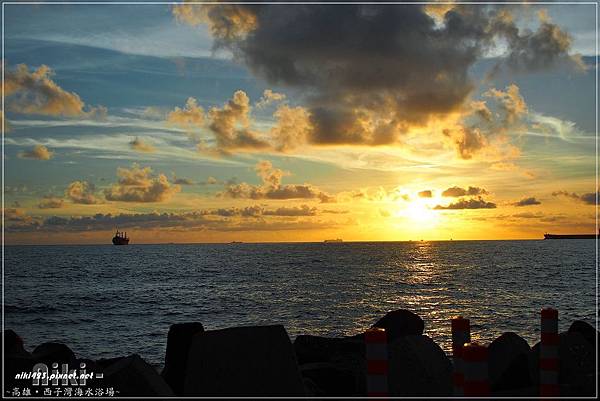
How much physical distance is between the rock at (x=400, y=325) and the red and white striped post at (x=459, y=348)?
5.50 meters

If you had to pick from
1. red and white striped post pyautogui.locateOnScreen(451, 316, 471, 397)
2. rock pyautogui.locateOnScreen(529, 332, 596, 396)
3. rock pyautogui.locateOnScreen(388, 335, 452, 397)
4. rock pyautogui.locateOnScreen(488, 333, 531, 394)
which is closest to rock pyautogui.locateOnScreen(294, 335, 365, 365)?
rock pyautogui.locateOnScreen(388, 335, 452, 397)

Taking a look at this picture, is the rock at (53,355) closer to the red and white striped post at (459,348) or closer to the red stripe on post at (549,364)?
the red and white striped post at (459,348)

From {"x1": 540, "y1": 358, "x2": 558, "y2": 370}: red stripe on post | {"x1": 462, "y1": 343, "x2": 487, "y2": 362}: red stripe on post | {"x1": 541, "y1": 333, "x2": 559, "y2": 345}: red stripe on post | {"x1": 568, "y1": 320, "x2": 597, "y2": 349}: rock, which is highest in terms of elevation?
{"x1": 462, "y1": 343, "x2": 487, "y2": 362}: red stripe on post

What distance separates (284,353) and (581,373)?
4747 mm

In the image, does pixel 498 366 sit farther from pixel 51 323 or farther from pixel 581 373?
pixel 51 323

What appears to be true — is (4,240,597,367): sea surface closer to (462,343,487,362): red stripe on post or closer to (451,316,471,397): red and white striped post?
(451,316,471,397): red and white striped post

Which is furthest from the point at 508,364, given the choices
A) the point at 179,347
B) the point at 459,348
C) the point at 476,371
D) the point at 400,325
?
the point at 179,347

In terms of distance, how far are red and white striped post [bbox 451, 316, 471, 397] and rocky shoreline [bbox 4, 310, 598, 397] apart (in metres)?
0.73

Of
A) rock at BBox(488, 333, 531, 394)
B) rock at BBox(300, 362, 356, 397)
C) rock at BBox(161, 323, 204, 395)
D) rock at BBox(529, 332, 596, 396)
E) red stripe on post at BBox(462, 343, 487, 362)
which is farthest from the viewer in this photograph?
rock at BBox(161, 323, 204, 395)

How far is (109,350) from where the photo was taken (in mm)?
28281

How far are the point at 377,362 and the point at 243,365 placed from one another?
2280mm

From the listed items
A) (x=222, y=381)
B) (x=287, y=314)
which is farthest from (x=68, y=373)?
(x=287, y=314)

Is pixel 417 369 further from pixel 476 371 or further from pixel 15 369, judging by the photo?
pixel 15 369

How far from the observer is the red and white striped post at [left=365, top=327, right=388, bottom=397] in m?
7.01
